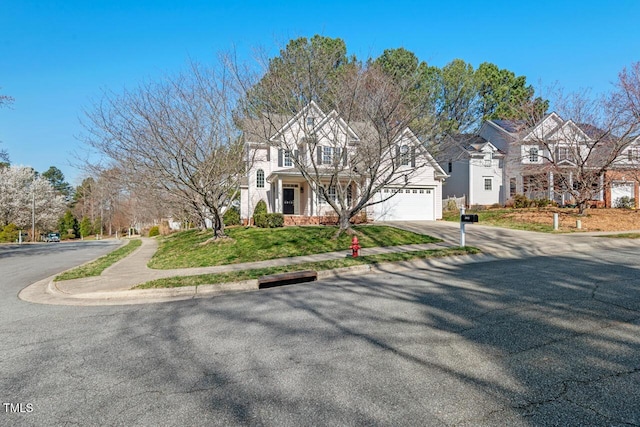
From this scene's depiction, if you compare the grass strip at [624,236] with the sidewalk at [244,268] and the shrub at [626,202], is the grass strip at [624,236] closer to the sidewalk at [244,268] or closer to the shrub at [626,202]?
the sidewalk at [244,268]

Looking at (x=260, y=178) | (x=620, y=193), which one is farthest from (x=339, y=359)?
(x=620, y=193)

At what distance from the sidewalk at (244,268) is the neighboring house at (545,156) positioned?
28.3 ft

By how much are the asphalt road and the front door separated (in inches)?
730

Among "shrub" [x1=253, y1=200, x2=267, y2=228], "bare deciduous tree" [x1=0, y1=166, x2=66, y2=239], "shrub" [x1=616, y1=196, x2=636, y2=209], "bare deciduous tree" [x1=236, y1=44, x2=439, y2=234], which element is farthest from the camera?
"bare deciduous tree" [x1=0, y1=166, x2=66, y2=239]

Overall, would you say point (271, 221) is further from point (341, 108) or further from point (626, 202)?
point (626, 202)

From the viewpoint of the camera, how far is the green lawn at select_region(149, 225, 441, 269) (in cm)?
1194

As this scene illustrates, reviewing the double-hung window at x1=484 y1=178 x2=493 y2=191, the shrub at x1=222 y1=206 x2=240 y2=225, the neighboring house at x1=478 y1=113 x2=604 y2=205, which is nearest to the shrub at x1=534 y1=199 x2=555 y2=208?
the neighboring house at x1=478 y1=113 x2=604 y2=205

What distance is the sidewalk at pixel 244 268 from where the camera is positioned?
7.55 metres

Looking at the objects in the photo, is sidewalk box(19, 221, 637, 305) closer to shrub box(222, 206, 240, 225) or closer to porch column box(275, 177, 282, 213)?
porch column box(275, 177, 282, 213)

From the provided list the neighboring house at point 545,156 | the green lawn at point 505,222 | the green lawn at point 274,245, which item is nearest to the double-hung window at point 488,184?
the neighboring house at point 545,156

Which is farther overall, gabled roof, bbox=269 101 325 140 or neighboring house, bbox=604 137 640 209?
neighboring house, bbox=604 137 640 209

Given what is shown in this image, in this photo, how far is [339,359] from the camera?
3.78 m

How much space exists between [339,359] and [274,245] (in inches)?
400

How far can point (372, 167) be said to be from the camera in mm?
13523
